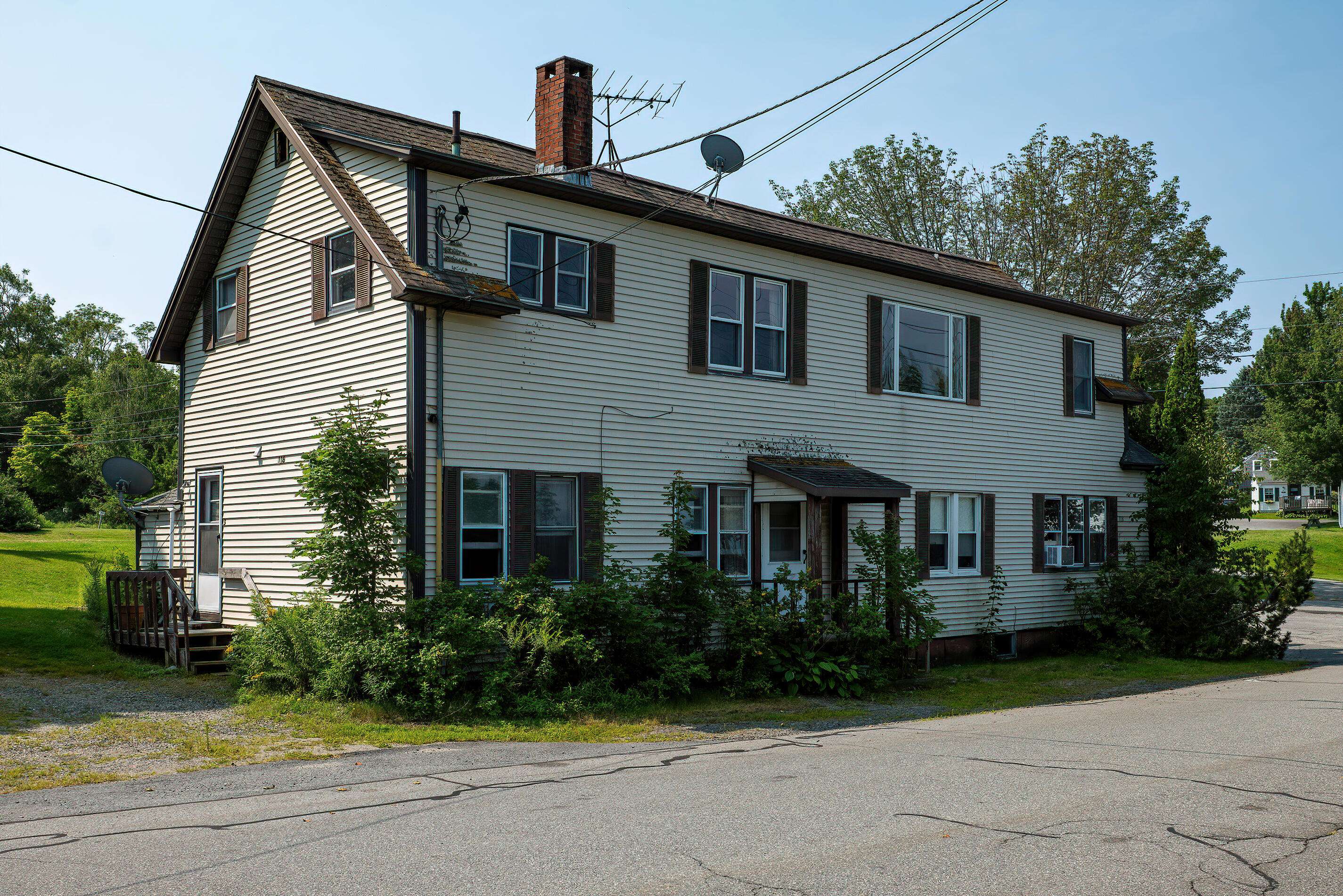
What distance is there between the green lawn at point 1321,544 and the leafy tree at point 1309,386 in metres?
3.05

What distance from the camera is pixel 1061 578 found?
22.4 meters

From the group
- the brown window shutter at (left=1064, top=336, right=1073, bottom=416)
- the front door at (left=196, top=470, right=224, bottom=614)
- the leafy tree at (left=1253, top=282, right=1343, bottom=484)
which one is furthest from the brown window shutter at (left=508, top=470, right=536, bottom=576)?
the leafy tree at (left=1253, top=282, right=1343, bottom=484)

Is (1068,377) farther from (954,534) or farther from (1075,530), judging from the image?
(954,534)

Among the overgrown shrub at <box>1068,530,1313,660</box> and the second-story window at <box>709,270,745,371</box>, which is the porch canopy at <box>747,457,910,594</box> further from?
the overgrown shrub at <box>1068,530,1313,660</box>

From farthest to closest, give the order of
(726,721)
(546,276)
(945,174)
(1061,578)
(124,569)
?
(945,174)
(1061,578)
(124,569)
(546,276)
(726,721)

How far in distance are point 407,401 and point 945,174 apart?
106ft

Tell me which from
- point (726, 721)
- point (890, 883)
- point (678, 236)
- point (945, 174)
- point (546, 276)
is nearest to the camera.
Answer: point (890, 883)

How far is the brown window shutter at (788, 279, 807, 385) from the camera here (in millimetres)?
18047

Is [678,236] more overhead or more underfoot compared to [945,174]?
more underfoot

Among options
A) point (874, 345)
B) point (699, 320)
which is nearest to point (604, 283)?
point (699, 320)

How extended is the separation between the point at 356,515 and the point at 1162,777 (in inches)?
353

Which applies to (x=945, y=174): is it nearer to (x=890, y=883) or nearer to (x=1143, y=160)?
(x=1143, y=160)

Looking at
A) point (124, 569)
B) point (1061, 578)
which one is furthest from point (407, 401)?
point (1061, 578)

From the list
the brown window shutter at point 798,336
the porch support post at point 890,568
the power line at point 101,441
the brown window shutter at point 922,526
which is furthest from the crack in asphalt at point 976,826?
the power line at point 101,441
